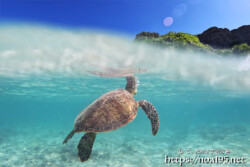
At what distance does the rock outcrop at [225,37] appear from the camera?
17781 millimetres

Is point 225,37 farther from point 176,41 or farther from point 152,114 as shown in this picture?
point 152,114

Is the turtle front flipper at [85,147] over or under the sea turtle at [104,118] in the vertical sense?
under

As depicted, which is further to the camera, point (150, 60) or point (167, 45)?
point (150, 60)

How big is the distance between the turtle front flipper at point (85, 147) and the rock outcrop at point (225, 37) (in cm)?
1689

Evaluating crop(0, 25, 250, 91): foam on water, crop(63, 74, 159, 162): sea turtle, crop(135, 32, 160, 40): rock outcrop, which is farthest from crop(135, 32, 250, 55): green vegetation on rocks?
crop(63, 74, 159, 162): sea turtle

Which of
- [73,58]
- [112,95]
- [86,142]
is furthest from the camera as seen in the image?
Result: [73,58]

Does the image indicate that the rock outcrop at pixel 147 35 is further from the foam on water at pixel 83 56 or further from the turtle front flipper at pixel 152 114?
the turtle front flipper at pixel 152 114

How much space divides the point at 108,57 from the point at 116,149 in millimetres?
7593

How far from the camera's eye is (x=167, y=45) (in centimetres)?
1358

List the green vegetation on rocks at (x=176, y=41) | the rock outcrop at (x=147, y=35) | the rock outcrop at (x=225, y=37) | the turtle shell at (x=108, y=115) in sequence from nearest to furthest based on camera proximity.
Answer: the turtle shell at (x=108, y=115), the green vegetation on rocks at (x=176, y=41), the rock outcrop at (x=147, y=35), the rock outcrop at (x=225, y=37)

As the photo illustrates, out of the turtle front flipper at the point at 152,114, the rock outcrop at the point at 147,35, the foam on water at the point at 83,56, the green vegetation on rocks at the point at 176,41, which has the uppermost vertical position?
the rock outcrop at the point at 147,35

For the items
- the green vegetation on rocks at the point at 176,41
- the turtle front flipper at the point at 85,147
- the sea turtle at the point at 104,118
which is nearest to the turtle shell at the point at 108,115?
the sea turtle at the point at 104,118

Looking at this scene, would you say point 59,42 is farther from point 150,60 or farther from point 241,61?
point 241,61

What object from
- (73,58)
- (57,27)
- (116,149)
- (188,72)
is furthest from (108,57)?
(188,72)
